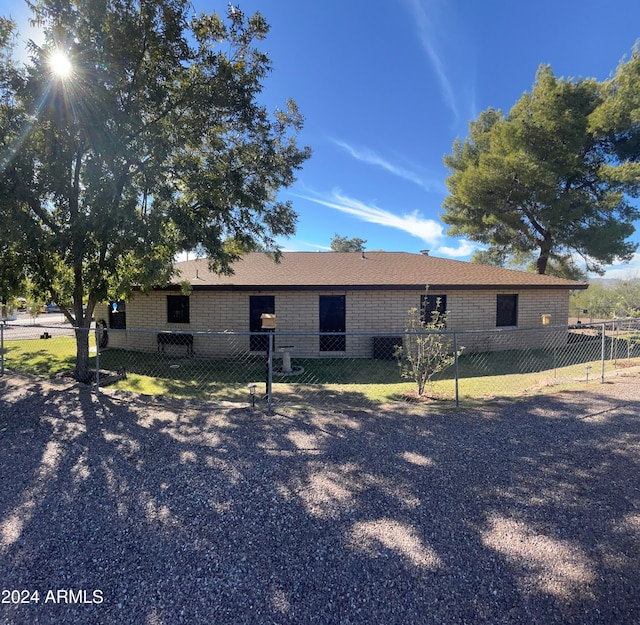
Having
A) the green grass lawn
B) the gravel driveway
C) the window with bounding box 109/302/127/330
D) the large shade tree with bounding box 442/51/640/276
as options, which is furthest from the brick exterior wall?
the large shade tree with bounding box 442/51/640/276

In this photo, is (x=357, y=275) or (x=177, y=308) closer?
(x=177, y=308)

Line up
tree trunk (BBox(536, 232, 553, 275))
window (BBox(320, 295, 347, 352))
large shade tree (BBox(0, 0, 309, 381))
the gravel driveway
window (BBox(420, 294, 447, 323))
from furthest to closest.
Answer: tree trunk (BBox(536, 232, 553, 275)) < window (BBox(420, 294, 447, 323)) < window (BBox(320, 295, 347, 352)) < large shade tree (BBox(0, 0, 309, 381)) < the gravel driveway

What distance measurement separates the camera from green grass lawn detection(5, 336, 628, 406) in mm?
7039

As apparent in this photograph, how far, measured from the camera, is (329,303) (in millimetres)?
11500

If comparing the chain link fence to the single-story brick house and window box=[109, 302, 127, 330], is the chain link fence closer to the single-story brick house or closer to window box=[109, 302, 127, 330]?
the single-story brick house

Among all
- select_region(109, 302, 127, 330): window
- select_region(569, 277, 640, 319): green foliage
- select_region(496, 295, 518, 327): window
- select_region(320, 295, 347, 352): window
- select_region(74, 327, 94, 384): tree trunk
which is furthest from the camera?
select_region(569, 277, 640, 319): green foliage

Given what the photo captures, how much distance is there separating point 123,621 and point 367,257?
1536 centimetres

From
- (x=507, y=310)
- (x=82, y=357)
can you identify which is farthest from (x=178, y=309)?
(x=507, y=310)

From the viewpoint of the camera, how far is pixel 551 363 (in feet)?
35.4

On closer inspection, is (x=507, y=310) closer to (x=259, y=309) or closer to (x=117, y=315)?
(x=259, y=309)

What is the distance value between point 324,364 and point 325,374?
4.06 ft

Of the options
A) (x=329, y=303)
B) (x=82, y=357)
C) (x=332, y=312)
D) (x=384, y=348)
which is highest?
(x=329, y=303)

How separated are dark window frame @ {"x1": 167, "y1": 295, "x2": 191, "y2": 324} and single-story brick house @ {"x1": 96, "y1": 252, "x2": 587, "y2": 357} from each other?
1.4 inches

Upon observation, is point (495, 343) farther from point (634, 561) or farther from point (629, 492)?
point (634, 561)
